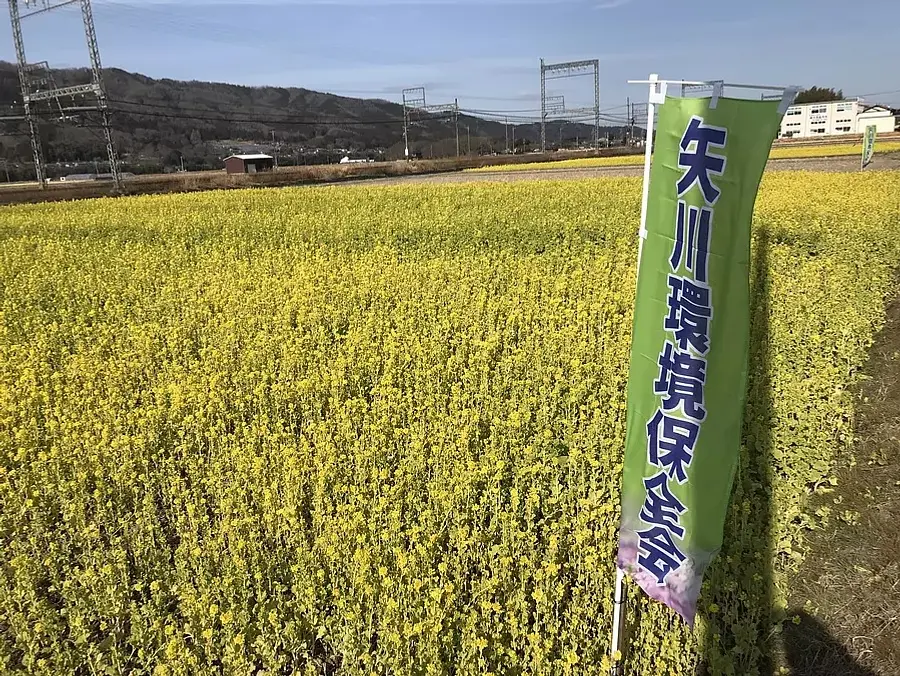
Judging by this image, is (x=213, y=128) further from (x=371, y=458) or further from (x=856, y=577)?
(x=856, y=577)

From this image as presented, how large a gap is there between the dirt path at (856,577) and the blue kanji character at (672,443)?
141cm

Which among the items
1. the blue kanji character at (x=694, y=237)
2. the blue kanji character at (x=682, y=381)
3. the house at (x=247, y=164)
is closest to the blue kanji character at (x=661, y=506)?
the blue kanji character at (x=682, y=381)

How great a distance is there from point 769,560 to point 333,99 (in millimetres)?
208066

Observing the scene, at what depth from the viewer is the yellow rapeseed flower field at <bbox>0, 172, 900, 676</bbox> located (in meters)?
3.12

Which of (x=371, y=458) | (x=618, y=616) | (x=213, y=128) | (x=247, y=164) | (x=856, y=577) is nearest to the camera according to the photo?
(x=618, y=616)

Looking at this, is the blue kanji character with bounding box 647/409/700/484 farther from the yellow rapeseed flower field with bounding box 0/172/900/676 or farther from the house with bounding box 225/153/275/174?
the house with bounding box 225/153/275/174

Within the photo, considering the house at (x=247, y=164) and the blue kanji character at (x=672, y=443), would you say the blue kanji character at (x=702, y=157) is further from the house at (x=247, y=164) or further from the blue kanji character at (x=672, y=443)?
the house at (x=247, y=164)

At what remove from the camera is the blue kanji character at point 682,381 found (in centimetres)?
251

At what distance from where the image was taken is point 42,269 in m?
10.7

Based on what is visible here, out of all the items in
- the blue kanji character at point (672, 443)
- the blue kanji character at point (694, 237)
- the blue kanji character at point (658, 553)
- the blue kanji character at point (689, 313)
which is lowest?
the blue kanji character at point (658, 553)

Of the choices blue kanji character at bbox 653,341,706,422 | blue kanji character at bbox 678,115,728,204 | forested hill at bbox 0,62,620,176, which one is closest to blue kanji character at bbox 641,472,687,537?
blue kanji character at bbox 653,341,706,422

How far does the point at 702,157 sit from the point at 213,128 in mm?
133494

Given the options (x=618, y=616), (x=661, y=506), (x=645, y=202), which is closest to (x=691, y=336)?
(x=645, y=202)

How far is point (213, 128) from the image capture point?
395 feet
